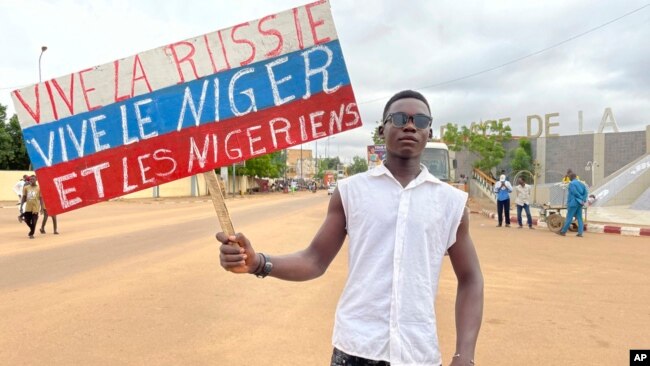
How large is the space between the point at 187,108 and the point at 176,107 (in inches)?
1.8

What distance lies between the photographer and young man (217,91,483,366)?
68.9 inches

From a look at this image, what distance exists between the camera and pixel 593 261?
841cm

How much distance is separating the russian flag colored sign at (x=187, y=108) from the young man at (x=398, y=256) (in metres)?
0.43

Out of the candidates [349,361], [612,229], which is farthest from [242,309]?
[612,229]

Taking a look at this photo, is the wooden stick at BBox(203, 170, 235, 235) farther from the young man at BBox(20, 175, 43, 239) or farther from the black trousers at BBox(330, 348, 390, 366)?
the young man at BBox(20, 175, 43, 239)

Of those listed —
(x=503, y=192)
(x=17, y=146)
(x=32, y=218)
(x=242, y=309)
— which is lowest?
(x=503, y=192)

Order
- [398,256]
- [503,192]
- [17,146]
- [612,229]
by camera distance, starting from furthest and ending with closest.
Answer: [17,146] → [503,192] → [612,229] → [398,256]

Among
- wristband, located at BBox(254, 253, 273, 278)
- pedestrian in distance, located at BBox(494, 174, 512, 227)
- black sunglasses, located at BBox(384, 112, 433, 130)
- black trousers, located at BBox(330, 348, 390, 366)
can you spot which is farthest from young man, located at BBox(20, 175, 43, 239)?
pedestrian in distance, located at BBox(494, 174, 512, 227)

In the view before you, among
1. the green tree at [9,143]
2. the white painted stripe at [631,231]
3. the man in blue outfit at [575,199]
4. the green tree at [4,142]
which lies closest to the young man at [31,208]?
the man in blue outfit at [575,199]

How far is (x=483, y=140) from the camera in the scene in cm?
3959

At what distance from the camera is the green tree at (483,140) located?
130 ft

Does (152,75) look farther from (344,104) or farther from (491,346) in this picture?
(491,346)

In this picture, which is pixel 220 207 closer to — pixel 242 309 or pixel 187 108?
pixel 187 108

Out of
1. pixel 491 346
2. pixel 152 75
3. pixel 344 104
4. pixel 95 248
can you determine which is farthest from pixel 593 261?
pixel 95 248
